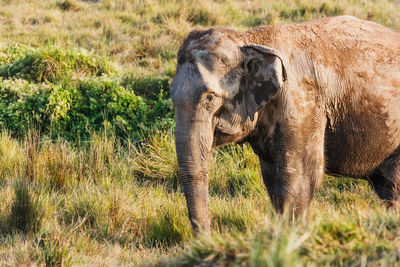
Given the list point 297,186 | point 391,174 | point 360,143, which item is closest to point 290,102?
point 297,186

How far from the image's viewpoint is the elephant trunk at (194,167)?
154 inches

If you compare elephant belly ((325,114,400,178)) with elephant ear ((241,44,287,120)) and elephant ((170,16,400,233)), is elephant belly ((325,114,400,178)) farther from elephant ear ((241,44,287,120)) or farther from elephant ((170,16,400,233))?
elephant ear ((241,44,287,120))

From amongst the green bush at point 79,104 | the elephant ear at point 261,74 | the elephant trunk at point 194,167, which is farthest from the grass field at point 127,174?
the elephant ear at point 261,74

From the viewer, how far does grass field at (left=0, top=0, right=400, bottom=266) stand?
2.89 meters

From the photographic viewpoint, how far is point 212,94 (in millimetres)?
3990

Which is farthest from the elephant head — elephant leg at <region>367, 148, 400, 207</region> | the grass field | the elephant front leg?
elephant leg at <region>367, 148, 400, 207</region>

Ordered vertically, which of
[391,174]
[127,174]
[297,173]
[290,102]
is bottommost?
[127,174]

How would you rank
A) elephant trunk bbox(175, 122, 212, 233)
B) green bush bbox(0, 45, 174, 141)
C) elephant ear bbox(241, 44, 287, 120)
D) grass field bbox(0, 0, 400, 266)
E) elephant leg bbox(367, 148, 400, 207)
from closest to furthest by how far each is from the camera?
grass field bbox(0, 0, 400, 266)
elephant trunk bbox(175, 122, 212, 233)
elephant ear bbox(241, 44, 287, 120)
elephant leg bbox(367, 148, 400, 207)
green bush bbox(0, 45, 174, 141)

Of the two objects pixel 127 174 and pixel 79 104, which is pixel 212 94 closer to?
pixel 127 174

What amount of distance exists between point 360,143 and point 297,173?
72 cm

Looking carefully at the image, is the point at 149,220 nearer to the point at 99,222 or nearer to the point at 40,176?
the point at 99,222

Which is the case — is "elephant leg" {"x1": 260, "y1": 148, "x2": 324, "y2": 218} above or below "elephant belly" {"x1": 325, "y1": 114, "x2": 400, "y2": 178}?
below

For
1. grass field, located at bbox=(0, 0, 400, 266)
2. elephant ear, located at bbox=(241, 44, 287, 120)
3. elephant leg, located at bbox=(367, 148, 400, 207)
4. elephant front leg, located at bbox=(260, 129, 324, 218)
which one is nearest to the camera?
grass field, located at bbox=(0, 0, 400, 266)

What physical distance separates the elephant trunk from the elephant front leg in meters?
0.65
